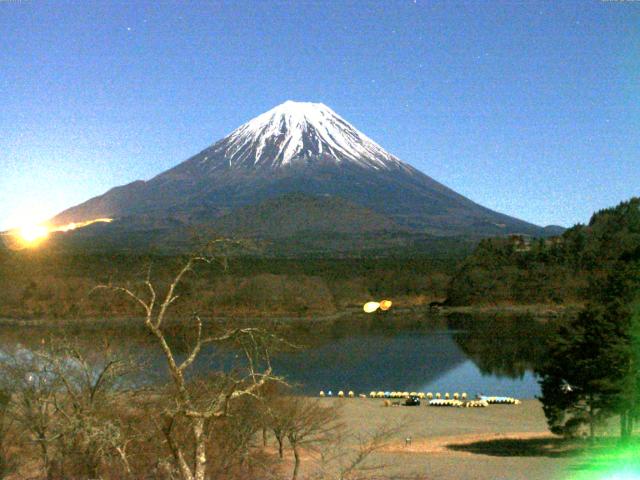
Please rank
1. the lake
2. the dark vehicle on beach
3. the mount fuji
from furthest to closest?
the mount fuji
the lake
the dark vehicle on beach

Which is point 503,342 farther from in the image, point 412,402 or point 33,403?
point 33,403

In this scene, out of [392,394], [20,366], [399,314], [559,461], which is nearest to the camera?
[20,366]

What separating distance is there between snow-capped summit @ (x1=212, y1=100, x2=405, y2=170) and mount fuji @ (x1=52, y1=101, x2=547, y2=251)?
0.22 meters

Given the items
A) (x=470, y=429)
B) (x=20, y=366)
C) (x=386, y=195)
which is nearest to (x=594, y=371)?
(x=470, y=429)

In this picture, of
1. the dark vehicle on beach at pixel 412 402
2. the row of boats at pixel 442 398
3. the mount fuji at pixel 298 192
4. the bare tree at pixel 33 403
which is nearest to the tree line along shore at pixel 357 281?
the mount fuji at pixel 298 192

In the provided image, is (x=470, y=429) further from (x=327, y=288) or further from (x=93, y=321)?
(x=327, y=288)

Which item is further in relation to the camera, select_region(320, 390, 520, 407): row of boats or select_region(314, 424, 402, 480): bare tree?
select_region(320, 390, 520, 407): row of boats

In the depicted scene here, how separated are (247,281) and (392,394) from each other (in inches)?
1851

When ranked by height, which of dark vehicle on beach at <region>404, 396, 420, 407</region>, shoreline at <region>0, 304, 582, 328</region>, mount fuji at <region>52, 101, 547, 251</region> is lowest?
shoreline at <region>0, 304, 582, 328</region>

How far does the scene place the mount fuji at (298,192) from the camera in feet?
435

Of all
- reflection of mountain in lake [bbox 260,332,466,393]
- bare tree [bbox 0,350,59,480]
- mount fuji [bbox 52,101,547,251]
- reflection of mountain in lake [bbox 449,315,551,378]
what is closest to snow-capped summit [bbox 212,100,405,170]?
mount fuji [bbox 52,101,547,251]

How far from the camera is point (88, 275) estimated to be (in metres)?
76.2

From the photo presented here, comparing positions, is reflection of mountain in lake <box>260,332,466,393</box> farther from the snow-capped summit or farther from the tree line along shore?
the snow-capped summit

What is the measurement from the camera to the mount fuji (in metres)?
133
